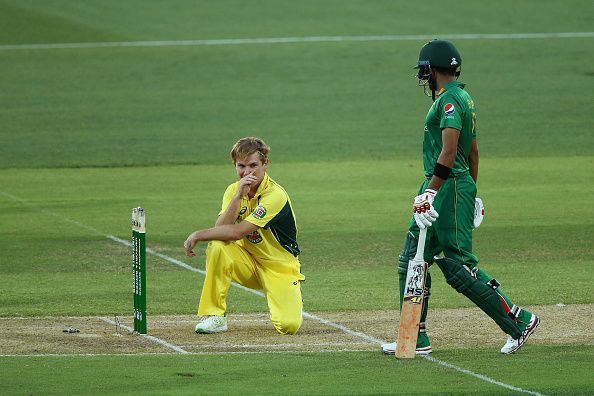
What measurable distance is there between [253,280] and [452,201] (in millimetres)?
2464

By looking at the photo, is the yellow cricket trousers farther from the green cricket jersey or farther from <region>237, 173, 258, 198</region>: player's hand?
the green cricket jersey

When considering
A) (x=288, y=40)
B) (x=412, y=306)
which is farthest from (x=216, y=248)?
(x=288, y=40)

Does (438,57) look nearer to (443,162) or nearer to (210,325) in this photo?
(443,162)

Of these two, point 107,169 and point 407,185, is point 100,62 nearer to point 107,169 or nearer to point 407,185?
point 107,169

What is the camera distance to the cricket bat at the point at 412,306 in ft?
31.5

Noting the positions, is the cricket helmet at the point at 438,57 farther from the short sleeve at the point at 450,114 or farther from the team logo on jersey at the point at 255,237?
the team logo on jersey at the point at 255,237

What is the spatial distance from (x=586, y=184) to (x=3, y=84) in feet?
59.0

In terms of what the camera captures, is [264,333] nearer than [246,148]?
No

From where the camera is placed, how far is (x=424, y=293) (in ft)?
32.0

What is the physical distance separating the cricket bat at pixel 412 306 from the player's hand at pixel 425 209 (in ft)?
0.55

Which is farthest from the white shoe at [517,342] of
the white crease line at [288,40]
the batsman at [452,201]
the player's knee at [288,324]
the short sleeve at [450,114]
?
the white crease line at [288,40]

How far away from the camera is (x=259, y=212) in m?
11.0

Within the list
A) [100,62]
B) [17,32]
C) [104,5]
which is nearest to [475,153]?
[100,62]

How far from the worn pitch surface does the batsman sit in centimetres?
51
